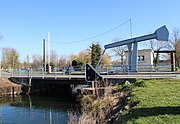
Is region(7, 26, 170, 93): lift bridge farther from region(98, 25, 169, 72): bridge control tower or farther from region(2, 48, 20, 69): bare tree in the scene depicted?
region(2, 48, 20, 69): bare tree

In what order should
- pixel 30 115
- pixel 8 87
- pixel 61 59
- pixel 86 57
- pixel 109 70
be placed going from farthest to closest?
pixel 61 59 → pixel 86 57 → pixel 109 70 → pixel 8 87 → pixel 30 115

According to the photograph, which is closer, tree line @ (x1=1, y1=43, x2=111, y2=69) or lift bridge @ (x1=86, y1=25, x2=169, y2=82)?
lift bridge @ (x1=86, y1=25, x2=169, y2=82)

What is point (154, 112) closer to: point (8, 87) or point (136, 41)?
point (136, 41)

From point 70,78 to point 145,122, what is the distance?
913 inches

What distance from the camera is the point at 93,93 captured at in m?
19.9

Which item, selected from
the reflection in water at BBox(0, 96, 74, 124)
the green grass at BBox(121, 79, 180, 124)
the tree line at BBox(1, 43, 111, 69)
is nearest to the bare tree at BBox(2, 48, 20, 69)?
the tree line at BBox(1, 43, 111, 69)

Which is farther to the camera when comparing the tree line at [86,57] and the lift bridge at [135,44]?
the tree line at [86,57]

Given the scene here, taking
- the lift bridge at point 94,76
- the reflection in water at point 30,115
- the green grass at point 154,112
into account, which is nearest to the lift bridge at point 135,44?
the lift bridge at point 94,76

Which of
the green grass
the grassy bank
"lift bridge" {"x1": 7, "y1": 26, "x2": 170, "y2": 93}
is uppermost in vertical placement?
"lift bridge" {"x1": 7, "y1": 26, "x2": 170, "y2": 93}

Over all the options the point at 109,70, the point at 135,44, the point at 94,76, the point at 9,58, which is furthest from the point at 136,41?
the point at 9,58

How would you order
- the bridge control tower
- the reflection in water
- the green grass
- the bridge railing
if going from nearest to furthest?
the green grass, the reflection in water, the bridge control tower, the bridge railing

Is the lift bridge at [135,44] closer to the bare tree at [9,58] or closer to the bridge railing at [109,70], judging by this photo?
the bridge railing at [109,70]

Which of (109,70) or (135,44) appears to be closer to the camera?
(135,44)

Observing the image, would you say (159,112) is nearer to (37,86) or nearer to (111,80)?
(111,80)
